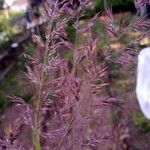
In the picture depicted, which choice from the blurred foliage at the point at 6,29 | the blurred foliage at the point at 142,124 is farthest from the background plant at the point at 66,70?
the blurred foliage at the point at 6,29

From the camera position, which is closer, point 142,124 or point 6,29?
point 142,124

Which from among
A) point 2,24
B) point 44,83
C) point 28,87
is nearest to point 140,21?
point 44,83

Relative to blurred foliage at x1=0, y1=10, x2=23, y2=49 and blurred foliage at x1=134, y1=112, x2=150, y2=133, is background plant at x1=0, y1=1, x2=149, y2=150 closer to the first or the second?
blurred foliage at x1=134, y1=112, x2=150, y2=133

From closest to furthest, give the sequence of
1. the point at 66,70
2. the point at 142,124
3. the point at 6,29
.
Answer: the point at 66,70, the point at 142,124, the point at 6,29

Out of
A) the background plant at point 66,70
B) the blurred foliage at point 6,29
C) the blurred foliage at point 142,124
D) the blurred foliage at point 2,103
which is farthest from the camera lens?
the blurred foliage at point 6,29

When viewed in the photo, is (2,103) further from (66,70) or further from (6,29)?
(66,70)

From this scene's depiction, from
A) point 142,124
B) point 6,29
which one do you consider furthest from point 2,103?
point 6,29

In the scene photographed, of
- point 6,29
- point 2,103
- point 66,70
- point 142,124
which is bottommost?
point 142,124

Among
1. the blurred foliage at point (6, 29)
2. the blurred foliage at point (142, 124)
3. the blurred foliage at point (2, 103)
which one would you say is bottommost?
the blurred foliage at point (142, 124)

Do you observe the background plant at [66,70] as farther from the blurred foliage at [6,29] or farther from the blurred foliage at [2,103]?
the blurred foliage at [6,29]

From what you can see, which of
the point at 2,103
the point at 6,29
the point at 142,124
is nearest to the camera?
the point at 142,124

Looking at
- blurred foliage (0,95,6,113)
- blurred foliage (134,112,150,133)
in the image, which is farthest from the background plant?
blurred foliage (0,95,6,113)
